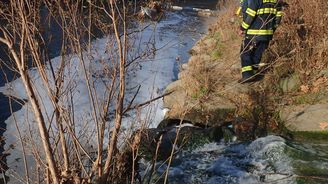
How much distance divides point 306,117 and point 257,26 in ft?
5.69

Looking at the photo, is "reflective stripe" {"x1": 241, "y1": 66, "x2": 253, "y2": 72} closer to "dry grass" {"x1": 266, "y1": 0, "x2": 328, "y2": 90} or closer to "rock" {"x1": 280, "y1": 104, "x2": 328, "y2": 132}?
"dry grass" {"x1": 266, "y1": 0, "x2": 328, "y2": 90}

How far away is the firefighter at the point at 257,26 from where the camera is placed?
21.1ft

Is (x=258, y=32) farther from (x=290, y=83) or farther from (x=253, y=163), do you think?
(x=253, y=163)

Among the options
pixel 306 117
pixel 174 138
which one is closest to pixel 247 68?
pixel 306 117

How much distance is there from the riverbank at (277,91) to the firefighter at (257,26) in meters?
0.30

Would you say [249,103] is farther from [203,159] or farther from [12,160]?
[12,160]

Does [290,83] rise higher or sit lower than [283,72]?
lower

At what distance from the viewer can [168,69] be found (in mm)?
10562

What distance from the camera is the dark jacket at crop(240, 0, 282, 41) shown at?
21.0 feet

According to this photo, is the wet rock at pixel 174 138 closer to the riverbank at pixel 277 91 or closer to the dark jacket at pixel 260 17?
the riverbank at pixel 277 91

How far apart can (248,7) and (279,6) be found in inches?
23.2

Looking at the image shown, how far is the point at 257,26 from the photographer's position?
259 inches

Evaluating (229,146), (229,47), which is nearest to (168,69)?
(229,47)

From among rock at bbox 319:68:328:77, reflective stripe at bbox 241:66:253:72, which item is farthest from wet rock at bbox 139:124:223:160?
rock at bbox 319:68:328:77
